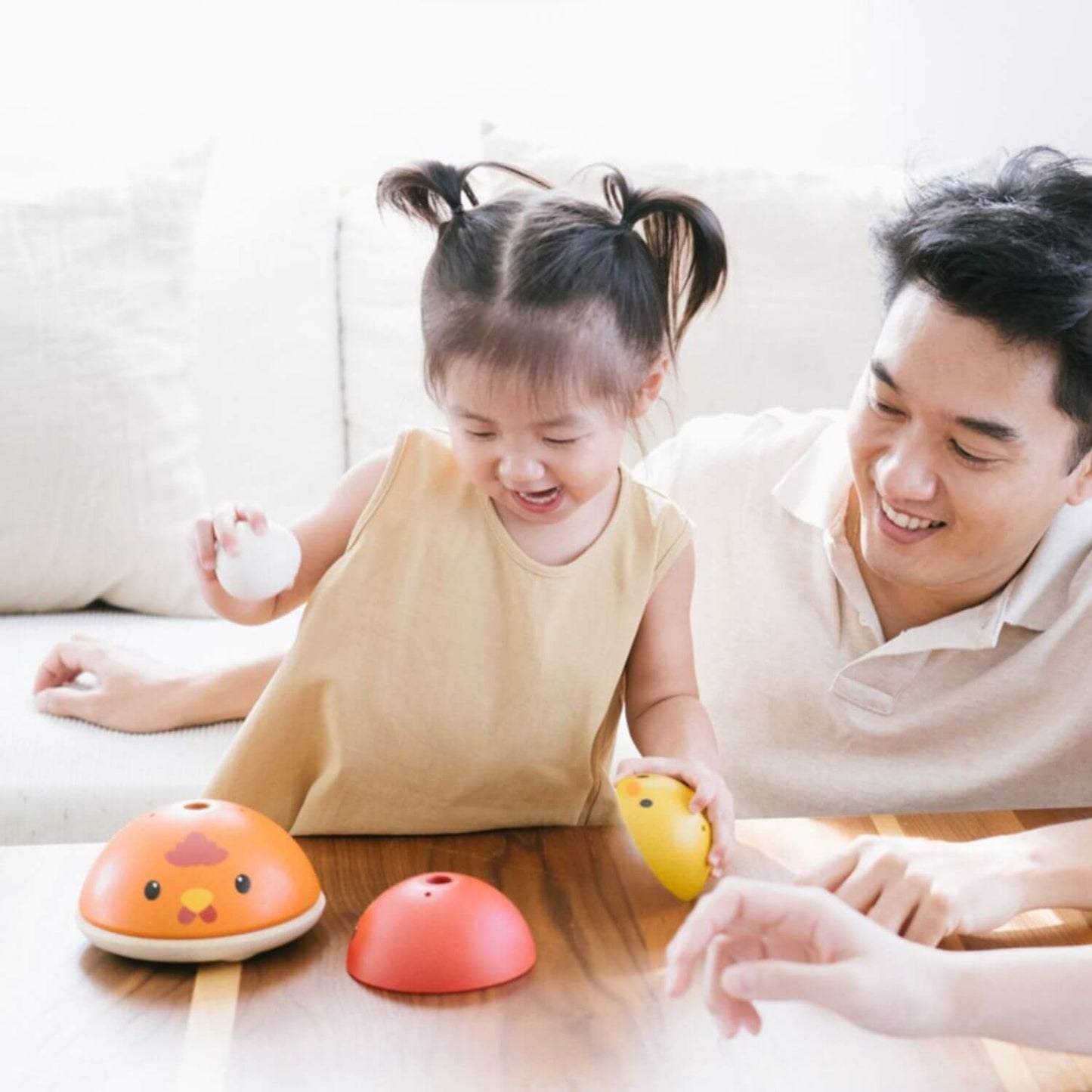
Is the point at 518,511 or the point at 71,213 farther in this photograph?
the point at 71,213

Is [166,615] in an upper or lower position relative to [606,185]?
lower

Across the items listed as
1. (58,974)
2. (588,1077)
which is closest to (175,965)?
(58,974)

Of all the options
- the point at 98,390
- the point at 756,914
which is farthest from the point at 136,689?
the point at 756,914

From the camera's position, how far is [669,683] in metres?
1.20

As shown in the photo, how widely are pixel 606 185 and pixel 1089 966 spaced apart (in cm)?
65

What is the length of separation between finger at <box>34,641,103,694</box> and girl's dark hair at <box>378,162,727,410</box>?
654mm

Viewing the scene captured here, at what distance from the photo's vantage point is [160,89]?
2.36 m

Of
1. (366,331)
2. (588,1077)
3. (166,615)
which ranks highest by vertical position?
(588,1077)

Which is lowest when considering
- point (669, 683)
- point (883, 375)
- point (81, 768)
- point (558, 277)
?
point (81, 768)

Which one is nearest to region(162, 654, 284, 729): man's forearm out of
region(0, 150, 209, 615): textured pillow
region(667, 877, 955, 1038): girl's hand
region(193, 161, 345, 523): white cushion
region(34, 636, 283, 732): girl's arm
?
region(34, 636, 283, 732): girl's arm

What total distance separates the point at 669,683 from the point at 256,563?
1.19 feet

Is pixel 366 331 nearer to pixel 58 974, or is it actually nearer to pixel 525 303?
pixel 525 303

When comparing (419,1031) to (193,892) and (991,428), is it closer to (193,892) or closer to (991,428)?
(193,892)

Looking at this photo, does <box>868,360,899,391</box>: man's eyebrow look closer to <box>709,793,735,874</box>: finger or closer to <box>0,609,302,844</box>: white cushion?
<box>709,793,735,874</box>: finger
